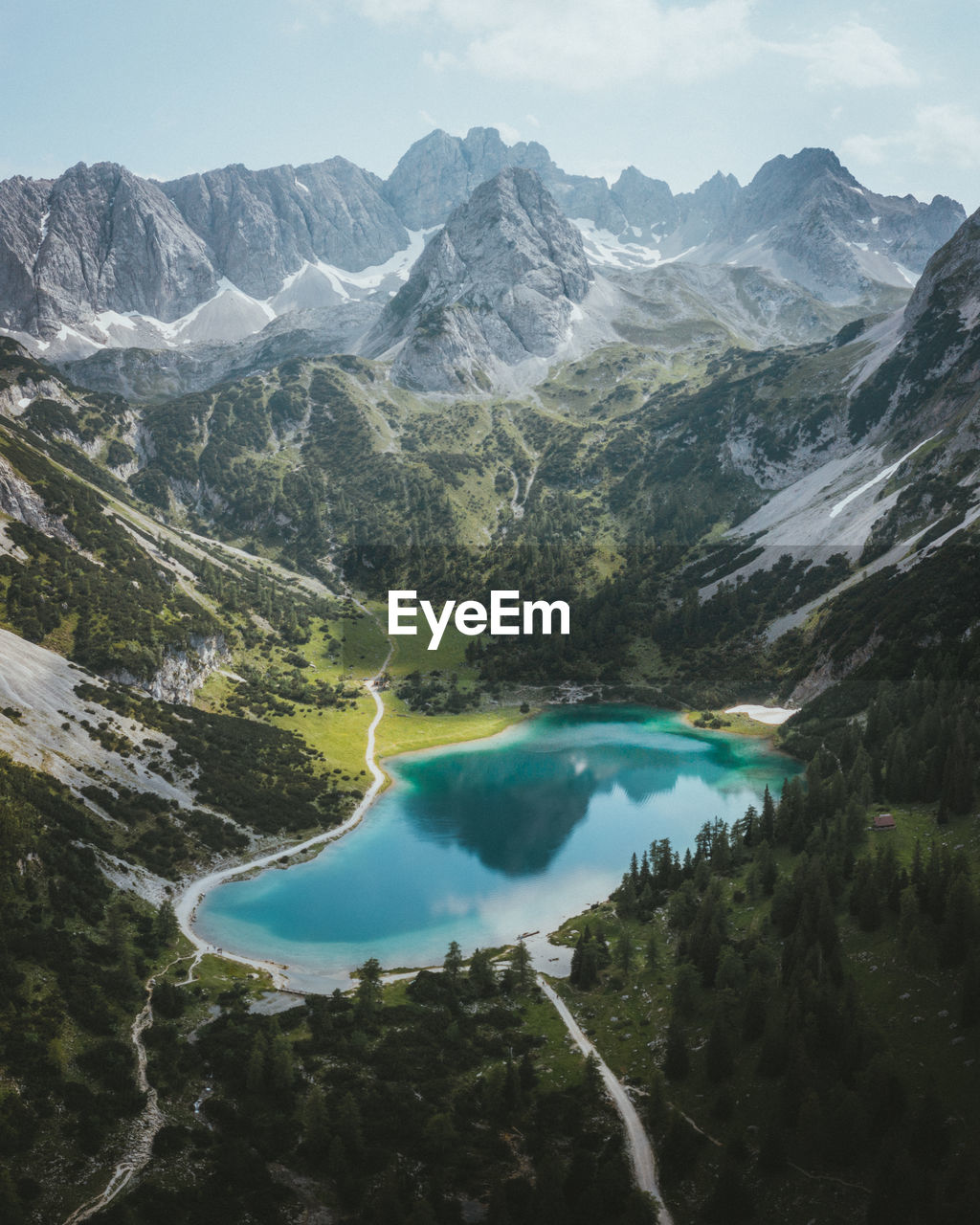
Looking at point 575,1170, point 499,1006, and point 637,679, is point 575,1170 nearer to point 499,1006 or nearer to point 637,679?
point 499,1006

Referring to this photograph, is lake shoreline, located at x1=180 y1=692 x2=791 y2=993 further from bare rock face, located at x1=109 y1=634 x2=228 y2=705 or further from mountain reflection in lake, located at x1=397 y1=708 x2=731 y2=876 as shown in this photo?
bare rock face, located at x1=109 y1=634 x2=228 y2=705

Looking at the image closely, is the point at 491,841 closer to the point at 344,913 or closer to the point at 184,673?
the point at 344,913

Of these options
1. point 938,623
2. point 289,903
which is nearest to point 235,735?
point 289,903

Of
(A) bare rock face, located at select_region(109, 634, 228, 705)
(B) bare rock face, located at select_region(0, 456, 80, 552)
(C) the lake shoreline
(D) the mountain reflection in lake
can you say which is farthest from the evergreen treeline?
(B) bare rock face, located at select_region(0, 456, 80, 552)

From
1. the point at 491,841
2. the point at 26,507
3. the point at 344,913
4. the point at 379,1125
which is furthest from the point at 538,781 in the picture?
the point at 26,507

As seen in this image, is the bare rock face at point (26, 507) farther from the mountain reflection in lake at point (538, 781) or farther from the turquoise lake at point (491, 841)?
the mountain reflection in lake at point (538, 781)

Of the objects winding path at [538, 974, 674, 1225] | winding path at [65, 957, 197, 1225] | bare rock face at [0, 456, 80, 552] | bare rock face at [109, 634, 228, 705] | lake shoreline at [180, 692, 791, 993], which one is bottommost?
lake shoreline at [180, 692, 791, 993]
